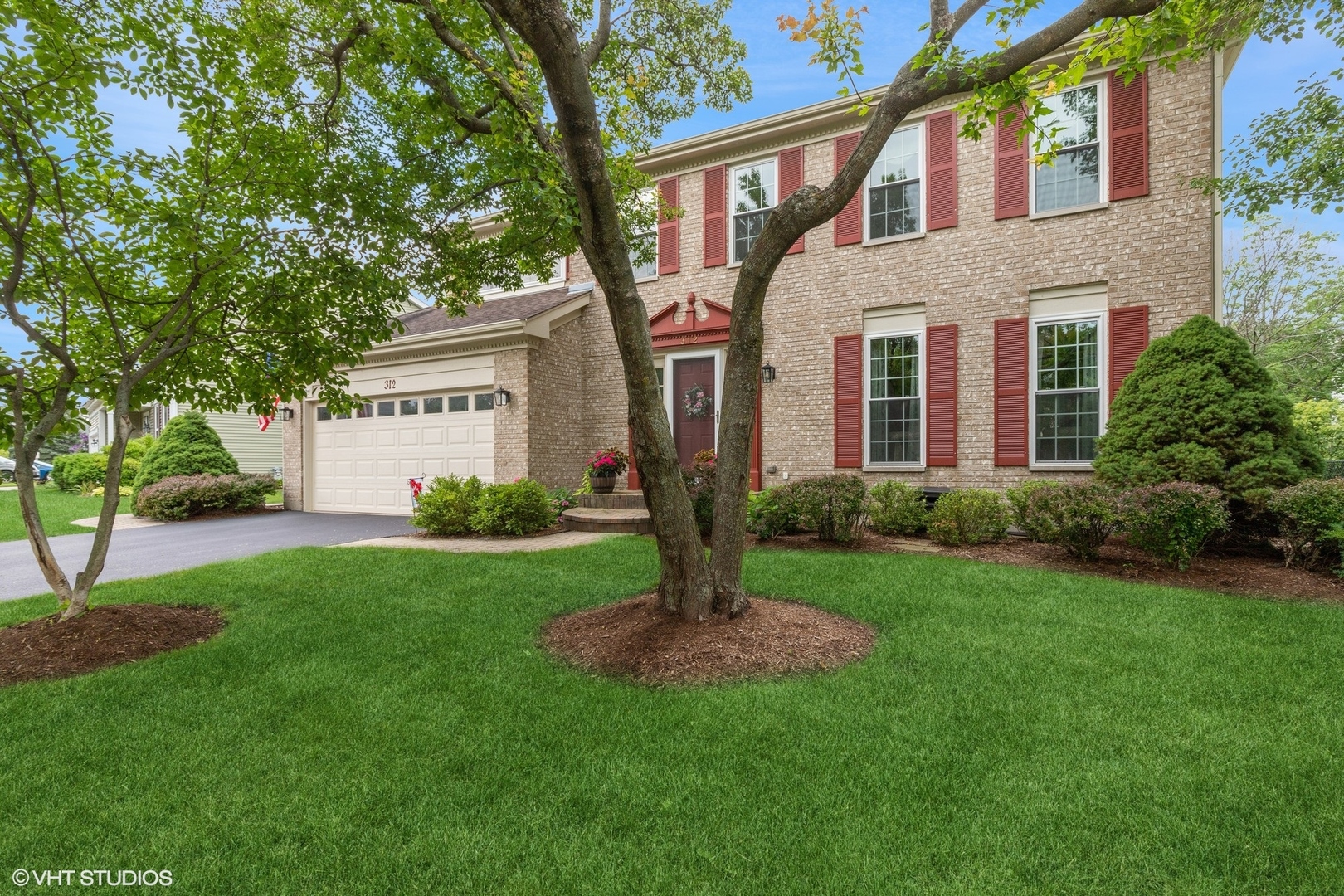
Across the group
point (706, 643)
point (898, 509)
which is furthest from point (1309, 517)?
point (706, 643)

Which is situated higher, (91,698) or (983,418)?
(983,418)

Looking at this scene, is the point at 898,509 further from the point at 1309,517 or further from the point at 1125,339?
the point at 1309,517

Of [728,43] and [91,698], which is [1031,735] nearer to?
[91,698]

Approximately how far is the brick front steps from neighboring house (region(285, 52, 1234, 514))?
788 mm

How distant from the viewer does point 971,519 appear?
Answer: 299 inches

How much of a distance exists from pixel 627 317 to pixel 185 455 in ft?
47.0

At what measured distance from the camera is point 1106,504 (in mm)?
6156

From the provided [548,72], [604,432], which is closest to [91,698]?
[548,72]

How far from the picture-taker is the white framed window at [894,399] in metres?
9.62

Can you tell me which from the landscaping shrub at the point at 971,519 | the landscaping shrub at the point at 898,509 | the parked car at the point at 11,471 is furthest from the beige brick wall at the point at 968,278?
the parked car at the point at 11,471

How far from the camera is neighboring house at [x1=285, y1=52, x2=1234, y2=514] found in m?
8.31

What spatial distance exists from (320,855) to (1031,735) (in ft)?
9.78

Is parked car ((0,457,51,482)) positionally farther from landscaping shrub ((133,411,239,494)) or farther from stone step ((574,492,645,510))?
stone step ((574,492,645,510))

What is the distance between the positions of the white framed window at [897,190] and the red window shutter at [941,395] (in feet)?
5.65
